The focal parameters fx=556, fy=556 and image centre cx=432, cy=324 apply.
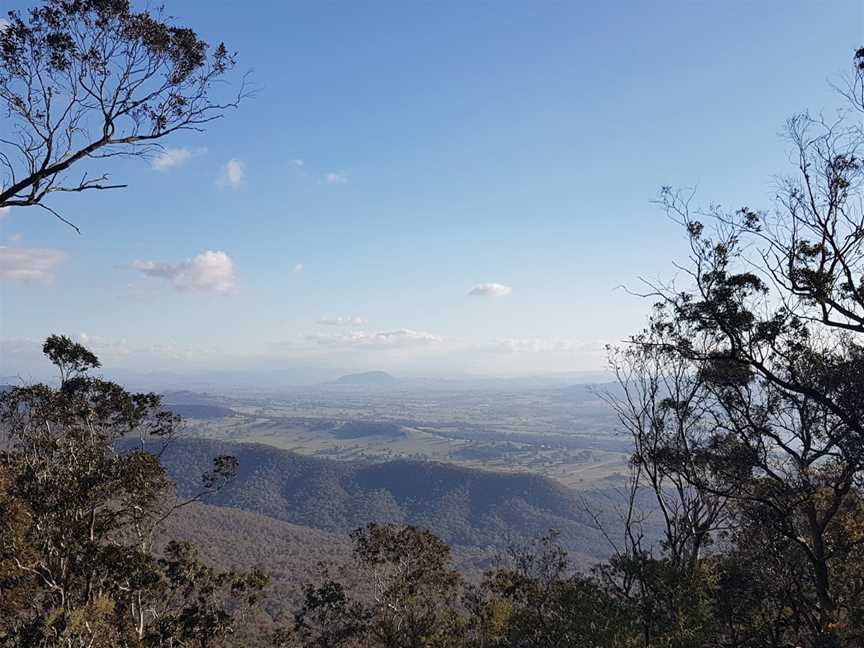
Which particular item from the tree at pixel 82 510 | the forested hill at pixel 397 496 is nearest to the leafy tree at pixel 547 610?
the tree at pixel 82 510

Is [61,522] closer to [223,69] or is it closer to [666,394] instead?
[223,69]

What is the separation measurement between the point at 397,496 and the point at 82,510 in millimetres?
107990

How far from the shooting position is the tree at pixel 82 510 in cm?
1284

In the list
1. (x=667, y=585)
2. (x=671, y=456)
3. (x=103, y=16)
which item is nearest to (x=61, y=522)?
(x=103, y=16)

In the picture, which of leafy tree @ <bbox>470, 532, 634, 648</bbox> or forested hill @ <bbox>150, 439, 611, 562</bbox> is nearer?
leafy tree @ <bbox>470, 532, 634, 648</bbox>

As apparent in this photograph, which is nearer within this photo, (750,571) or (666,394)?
(750,571)

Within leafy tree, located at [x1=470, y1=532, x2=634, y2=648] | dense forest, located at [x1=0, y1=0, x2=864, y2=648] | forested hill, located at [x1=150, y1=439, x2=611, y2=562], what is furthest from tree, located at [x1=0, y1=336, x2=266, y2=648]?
forested hill, located at [x1=150, y1=439, x2=611, y2=562]

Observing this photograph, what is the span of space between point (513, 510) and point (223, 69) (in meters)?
106

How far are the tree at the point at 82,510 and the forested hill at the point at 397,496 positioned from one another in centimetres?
8038

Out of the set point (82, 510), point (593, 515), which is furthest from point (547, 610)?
point (82, 510)

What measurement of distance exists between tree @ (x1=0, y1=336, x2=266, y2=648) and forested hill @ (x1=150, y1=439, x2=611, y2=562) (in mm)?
80379

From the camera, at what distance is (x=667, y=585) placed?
12.3 meters

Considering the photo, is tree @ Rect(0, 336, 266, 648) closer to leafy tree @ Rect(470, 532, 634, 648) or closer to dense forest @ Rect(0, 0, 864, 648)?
dense forest @ Rect(0, 0, 864, 648)

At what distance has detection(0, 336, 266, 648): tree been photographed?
12.8m
